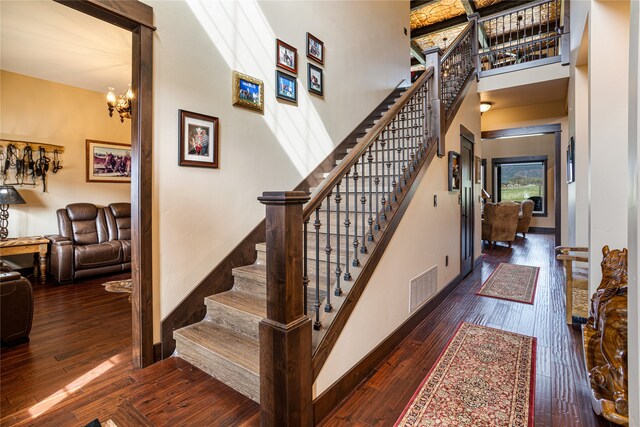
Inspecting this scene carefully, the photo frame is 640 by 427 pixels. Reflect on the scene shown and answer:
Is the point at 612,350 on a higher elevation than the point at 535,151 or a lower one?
lower

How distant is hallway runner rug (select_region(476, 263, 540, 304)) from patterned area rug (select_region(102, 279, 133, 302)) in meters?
4.51

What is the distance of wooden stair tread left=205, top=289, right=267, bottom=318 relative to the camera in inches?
86.4

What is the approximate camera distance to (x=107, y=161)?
18.6ft

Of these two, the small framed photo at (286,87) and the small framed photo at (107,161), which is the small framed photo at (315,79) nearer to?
the small framed photo at (286,87)

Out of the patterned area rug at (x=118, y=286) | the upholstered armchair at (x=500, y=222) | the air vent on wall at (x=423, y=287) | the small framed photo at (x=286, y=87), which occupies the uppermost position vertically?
the small framed photo at (x=286, y=87)

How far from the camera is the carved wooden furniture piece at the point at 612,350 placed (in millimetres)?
1518

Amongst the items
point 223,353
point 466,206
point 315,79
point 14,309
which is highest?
point 315,79

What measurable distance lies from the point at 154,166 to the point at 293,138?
1.57 m

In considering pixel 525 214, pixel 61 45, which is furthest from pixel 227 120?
pixel 525 214

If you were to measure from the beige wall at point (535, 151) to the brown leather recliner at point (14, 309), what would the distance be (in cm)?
1175

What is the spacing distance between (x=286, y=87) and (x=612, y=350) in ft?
10.6

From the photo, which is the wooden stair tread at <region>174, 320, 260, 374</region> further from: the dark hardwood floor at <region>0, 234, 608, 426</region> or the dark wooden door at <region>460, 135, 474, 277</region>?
the dark wooden door at <region>460, 135, 474, 277</region>

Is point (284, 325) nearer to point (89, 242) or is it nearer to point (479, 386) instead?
point (479, 386)

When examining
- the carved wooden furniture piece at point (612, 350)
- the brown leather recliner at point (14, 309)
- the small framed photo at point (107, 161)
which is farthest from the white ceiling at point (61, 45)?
the carved wooden furniture piece at point (612, 350)
